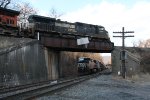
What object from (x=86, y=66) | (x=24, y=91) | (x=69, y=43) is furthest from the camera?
(x=86, y=66)

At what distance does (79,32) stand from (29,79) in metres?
16.8

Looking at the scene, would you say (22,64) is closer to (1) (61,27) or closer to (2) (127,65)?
(1) (61,27)

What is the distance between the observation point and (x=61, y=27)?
47.1 meters

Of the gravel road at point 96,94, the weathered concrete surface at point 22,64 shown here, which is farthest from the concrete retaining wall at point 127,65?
the gravel road at point 96,94

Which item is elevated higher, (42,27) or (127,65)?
(42,27)

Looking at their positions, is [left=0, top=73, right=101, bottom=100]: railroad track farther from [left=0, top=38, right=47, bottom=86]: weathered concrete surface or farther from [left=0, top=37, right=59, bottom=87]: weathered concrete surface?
[left=0, top=37, right=59, bottom=87]: weathered concrete surface

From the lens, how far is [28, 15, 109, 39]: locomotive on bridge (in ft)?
141

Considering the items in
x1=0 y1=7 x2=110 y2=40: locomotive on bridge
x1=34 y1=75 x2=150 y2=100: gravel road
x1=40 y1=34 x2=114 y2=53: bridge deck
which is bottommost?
x1=34 y1=75 x2=150 y2=100: gravel road

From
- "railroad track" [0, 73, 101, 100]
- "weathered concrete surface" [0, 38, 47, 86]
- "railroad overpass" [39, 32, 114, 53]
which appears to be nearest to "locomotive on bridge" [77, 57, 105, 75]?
"railroad overpass" [39, 32, 114, 53]

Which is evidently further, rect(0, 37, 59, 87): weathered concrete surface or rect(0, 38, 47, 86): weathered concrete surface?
rect(0, 37, 59, 87): weathered concrete surface

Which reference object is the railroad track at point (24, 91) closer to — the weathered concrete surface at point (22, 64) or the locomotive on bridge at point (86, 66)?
the weathered concrete surface at point (22, 64)

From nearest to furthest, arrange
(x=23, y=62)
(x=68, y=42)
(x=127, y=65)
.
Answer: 1. (x=23, y=62)
2. (x=68, y=42)
3. (x=127, y=65)

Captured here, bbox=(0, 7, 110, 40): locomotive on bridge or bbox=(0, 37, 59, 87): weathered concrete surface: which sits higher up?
bbox=(0, 7, 110, 40): locomotive on bridge

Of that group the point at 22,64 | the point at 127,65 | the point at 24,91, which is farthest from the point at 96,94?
the point at 127,65
